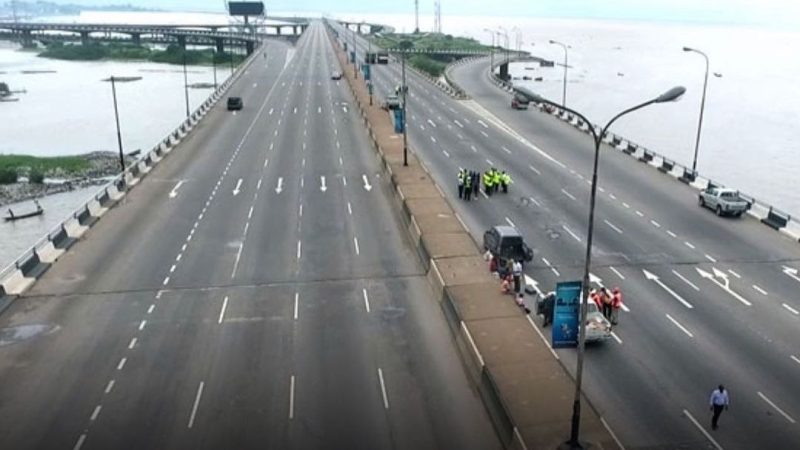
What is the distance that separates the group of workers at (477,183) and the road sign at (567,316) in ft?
75.8

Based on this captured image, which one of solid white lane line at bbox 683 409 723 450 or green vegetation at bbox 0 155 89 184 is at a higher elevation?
solid white lane line at bbox 683 409 723 450

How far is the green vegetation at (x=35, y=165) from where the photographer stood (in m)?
67.5

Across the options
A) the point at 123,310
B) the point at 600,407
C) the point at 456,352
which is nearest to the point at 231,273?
the point at 123,310

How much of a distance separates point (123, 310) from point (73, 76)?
16440cm

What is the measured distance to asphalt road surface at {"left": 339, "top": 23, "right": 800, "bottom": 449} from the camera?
20.0 m

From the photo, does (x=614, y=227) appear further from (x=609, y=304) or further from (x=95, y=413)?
(x=95, y=413)

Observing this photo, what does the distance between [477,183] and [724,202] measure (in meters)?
13.8

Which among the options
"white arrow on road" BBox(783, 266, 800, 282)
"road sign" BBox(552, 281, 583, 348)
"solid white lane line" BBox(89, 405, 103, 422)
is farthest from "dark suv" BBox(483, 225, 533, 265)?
"solid white lane line" BBox(89, 405, 103, 422)

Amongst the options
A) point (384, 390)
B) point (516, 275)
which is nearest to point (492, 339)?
point (384, 390)

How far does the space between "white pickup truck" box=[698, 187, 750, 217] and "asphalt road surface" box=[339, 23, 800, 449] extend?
59 cm

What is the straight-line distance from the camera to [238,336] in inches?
969

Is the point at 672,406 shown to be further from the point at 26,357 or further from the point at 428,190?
the point at 428,190

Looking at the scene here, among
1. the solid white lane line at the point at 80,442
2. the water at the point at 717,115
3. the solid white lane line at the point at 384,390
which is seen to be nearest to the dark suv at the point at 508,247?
the solid white lane line at the point at 384,390

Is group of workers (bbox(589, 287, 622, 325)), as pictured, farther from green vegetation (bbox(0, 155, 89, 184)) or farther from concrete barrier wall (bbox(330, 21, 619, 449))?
green vegetation (bbox(0, 155, 89, 184))
